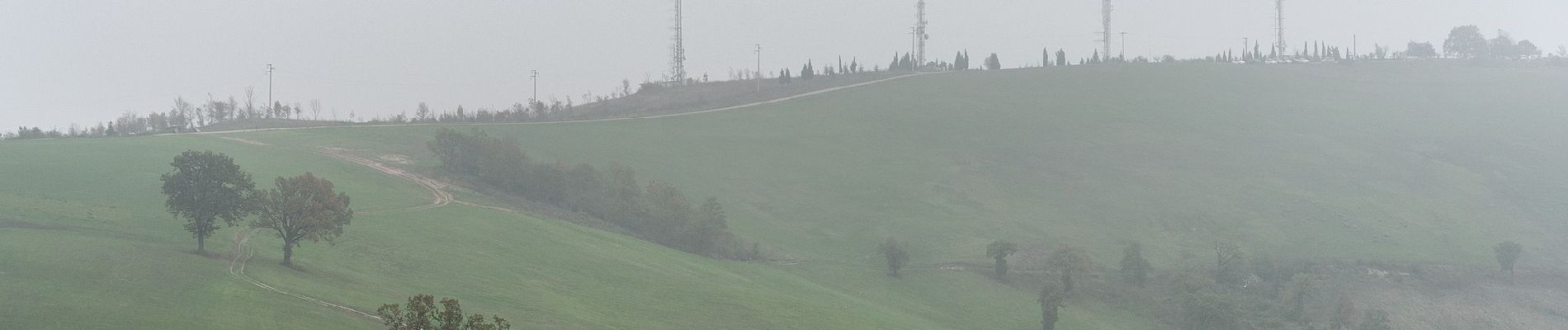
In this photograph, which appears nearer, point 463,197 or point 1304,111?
point 463,197

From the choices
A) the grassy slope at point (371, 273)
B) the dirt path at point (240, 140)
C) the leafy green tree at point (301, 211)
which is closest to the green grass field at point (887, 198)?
the grassy slope at point (371, 273)

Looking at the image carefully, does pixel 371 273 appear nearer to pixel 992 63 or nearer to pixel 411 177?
pixel 411 177

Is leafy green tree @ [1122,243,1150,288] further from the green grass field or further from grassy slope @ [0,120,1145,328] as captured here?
grassy slope @ [0,120,1145,328]

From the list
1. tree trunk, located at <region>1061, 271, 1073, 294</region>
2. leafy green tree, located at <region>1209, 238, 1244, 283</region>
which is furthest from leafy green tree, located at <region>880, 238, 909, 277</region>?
leafy green tree, located at <region>1209, 238, 1244, 283</region>

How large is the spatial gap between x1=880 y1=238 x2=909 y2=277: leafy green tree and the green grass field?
5.16ft

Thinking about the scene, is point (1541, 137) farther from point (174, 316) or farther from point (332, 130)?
point (174, 316)

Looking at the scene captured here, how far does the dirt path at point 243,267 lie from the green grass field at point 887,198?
732 millimetres

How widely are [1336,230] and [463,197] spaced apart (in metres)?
71.2

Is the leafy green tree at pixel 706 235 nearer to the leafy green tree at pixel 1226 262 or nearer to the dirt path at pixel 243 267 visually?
the dirt path at pixel 243 267

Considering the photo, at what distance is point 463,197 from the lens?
273 feet

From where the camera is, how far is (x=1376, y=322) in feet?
242

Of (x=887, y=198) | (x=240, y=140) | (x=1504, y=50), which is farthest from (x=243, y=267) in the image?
(x=1504, y=50)

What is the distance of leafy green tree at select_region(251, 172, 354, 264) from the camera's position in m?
47.6

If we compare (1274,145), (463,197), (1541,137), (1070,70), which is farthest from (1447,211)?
(463,197)
